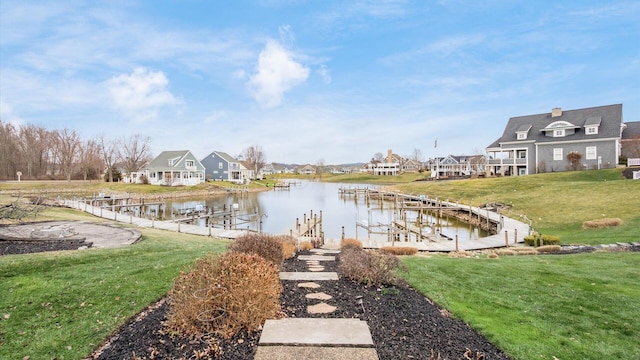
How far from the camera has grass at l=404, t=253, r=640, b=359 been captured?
4379 millimetres

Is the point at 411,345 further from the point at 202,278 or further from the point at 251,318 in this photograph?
the point at 202,278

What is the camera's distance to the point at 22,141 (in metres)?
66.4

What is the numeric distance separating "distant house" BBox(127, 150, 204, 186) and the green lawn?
61.2m

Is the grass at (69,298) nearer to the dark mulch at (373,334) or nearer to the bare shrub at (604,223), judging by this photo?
the dark mulch at (373,334)

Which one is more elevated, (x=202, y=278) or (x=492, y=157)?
(x=492, y=157)

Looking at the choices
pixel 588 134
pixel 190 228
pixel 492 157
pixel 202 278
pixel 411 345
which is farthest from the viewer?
pixel 492 157

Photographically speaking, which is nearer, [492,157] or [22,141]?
[492,157]

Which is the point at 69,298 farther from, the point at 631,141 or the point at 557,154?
the point at 631,141

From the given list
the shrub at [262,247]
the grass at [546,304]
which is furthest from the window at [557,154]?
the shrub at [262,247]

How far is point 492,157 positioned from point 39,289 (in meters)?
64.4

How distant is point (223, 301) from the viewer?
4203mm

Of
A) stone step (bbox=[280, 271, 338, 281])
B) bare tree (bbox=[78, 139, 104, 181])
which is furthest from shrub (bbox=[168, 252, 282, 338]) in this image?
bare tree (bbox=[78, 139, 104, 181])

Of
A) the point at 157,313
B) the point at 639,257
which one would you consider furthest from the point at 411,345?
the point at 639,257

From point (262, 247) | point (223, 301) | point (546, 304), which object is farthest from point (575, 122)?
point (223, 301)
